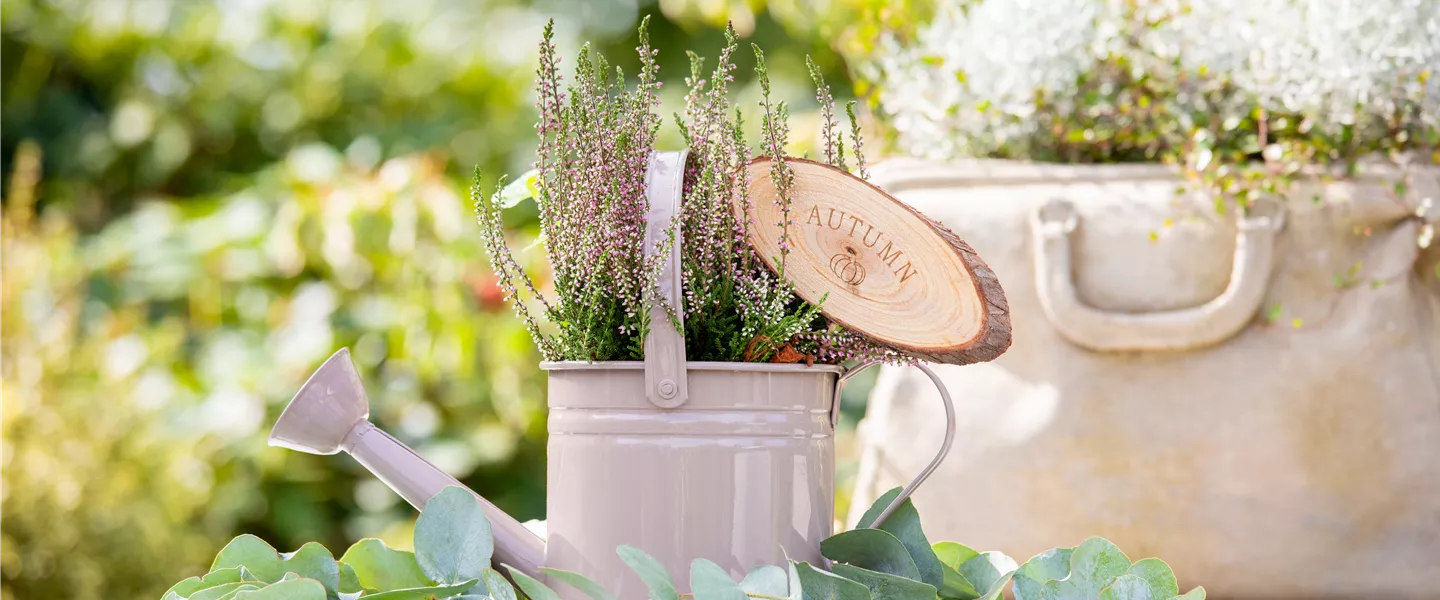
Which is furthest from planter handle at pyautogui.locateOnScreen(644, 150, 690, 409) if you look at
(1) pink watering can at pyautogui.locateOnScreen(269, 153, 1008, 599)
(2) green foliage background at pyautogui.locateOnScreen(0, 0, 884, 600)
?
(2) green foliage background at pyautogui.locateOnScreen(0, 0, 884, 600)

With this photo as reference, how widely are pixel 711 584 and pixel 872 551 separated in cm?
15

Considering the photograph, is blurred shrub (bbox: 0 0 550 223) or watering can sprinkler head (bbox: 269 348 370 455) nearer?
watering can sprinkler head (bbox: 269 348 370 455)

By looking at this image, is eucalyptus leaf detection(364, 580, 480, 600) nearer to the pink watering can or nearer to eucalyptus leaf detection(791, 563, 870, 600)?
the pink watering can

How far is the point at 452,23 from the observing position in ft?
12.3

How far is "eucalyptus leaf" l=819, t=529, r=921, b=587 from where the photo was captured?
2.31 ft

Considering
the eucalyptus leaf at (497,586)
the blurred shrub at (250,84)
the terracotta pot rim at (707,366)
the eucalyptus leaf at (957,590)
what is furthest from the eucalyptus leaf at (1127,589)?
the blurred shrub at (250,84)

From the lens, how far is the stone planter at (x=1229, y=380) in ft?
4.17

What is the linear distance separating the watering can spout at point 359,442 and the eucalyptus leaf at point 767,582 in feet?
0.60

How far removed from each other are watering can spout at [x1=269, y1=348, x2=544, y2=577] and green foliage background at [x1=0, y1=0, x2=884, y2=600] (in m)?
1.27

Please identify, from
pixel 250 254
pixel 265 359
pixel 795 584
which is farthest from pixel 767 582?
pixel 250 254

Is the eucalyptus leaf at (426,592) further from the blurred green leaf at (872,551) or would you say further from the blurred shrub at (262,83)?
the blurred shrub at (262,83)

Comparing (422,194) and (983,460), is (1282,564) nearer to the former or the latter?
(983,460)

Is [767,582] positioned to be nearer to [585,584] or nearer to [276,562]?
[585,584]

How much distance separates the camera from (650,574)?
61cm
